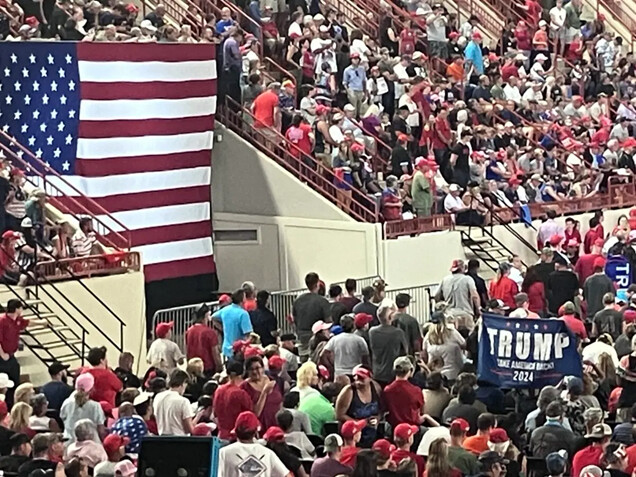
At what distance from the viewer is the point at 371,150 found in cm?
2916

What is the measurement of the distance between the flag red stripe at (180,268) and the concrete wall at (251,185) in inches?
64.1

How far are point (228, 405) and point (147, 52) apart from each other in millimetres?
11045

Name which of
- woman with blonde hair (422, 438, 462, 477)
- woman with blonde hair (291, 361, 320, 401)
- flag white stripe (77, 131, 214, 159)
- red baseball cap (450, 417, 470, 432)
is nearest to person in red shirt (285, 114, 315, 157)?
flag white stripe (77, 131, 214, 159)

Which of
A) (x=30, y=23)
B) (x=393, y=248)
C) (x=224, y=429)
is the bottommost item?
(x=224, y=429)

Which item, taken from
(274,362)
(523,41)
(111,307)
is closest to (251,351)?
(274,362)

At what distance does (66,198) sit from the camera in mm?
24281

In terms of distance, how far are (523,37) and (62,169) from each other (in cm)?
1469

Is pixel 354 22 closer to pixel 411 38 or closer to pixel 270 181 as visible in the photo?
pixel 411 38

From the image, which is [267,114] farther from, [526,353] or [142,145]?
[526,353]

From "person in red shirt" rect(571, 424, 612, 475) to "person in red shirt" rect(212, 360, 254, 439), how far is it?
292 cm

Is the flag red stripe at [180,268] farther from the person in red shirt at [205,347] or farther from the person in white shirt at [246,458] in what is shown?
the person in white shirt at [246,458]

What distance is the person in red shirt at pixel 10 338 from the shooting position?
19.2m

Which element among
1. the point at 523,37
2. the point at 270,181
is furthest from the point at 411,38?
the point at 270,181

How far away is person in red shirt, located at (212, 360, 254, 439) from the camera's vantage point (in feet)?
51.0
